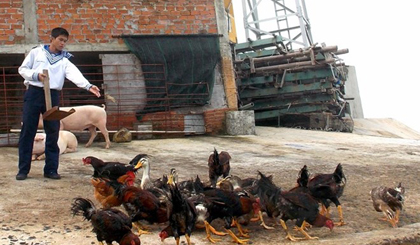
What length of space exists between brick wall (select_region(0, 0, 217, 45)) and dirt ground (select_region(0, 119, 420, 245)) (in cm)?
280

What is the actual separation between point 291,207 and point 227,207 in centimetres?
67

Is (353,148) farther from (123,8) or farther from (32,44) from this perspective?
(32,44)

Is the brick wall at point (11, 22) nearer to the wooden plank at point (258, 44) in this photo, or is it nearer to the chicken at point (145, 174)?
the wooden plank at point (258, 44)

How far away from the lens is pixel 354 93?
23.5 meters

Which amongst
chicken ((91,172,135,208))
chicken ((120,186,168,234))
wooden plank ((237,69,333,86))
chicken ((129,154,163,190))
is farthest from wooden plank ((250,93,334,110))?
chicken ((120,186,168,234))

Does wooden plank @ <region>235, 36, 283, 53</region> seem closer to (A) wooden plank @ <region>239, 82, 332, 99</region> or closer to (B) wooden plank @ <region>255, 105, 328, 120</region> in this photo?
(A) wooden plank @ <region>239, 82, 332, 99</region>

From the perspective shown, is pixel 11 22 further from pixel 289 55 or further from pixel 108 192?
pixel 108 192

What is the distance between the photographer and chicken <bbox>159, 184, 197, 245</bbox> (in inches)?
211

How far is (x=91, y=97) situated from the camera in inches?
556

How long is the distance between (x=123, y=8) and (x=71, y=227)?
8.54m

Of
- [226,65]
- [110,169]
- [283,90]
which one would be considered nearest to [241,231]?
[110,169]

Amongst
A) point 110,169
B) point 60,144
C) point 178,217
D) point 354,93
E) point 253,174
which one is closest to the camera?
point 178,217

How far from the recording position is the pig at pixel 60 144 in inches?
391

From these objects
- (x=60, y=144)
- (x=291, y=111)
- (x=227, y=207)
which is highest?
(x=291, y=111)
